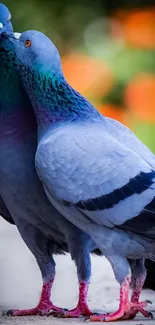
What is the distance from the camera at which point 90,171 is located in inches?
86.0

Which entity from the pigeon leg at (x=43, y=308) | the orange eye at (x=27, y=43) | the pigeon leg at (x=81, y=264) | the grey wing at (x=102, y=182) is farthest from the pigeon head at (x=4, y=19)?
the pigeon leg at (x=43, y=308)

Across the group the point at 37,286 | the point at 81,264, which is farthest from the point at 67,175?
the point at 37,286

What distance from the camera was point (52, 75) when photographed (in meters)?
2.29

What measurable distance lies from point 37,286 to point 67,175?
54.1 inches

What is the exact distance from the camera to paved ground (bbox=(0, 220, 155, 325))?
243 cm

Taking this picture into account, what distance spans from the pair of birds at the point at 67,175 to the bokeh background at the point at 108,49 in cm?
327

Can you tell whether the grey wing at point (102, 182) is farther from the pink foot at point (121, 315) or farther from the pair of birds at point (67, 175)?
the pink foot at point (121, 315)

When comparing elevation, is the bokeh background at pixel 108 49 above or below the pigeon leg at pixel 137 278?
above

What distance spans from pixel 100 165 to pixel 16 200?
359mm

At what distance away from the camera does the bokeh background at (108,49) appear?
19.2 feet

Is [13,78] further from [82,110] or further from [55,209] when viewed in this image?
[55,209]

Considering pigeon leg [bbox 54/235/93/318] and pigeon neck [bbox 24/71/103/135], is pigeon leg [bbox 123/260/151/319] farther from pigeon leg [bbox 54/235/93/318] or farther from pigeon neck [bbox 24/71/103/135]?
pigeon neck [bbox 24/71/103/135]

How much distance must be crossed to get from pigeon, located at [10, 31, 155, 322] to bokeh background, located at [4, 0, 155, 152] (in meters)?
3.40

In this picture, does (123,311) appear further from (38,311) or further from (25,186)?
(25,186)
